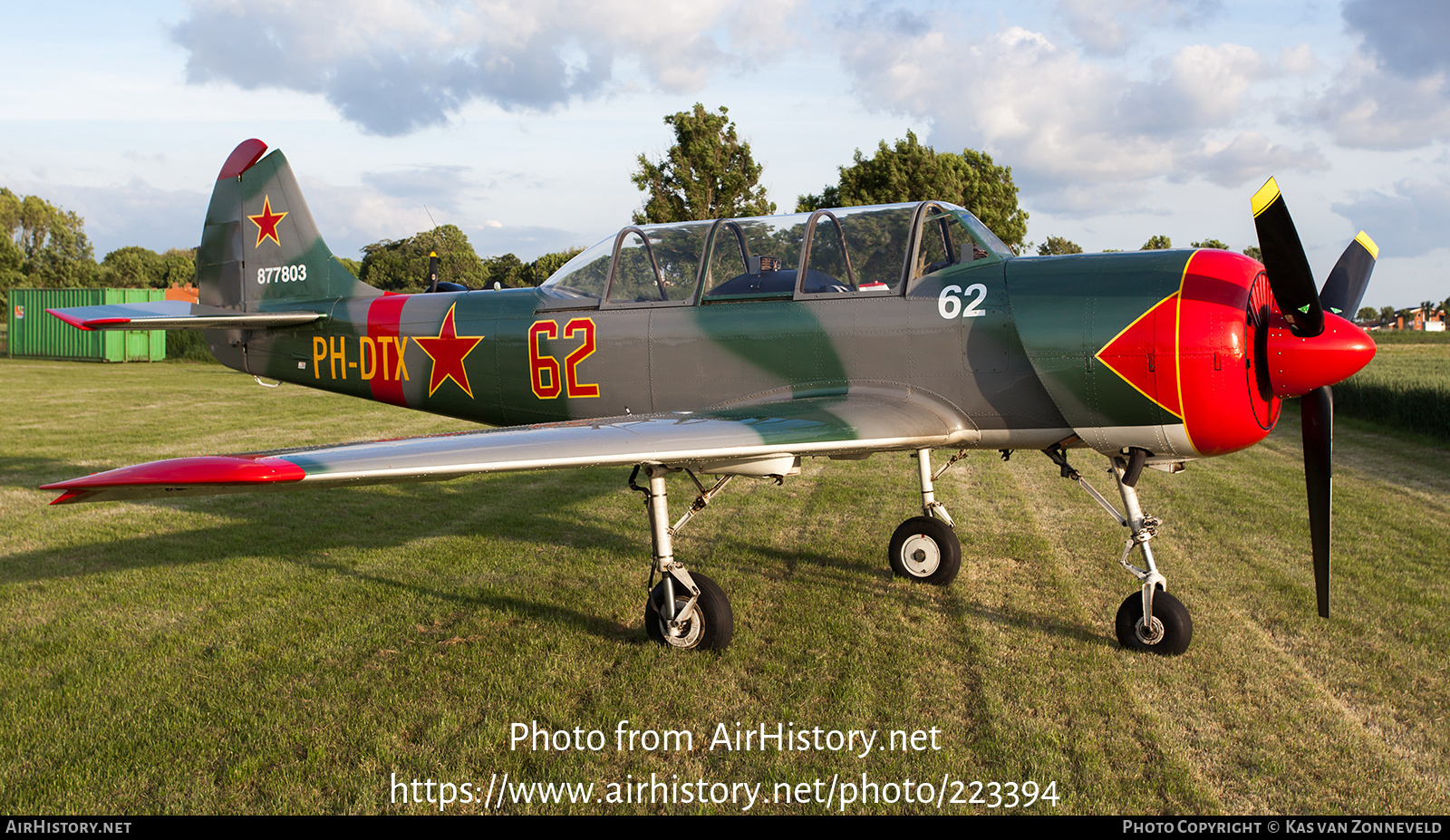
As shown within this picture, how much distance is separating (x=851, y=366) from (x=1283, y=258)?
2.55 metres

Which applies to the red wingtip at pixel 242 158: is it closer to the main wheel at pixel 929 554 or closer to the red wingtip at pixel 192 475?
the red wingtip at pixel 192 475

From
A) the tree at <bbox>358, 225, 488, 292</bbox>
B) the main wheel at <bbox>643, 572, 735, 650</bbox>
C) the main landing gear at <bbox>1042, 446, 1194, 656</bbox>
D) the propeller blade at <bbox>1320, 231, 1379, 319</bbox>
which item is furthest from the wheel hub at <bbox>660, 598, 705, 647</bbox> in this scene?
the tree at <bbox>358, 225, 488, 292</bbox>

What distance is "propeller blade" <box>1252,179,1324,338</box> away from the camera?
182 inches

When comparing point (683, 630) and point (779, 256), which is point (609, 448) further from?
point (779, 256)

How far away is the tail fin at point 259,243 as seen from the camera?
853 centimetres

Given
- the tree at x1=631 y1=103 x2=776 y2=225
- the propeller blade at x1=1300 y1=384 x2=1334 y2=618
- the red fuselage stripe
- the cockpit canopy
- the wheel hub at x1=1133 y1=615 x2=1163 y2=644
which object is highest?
the tree at x1=631 y1=103 x2=776 y2=225

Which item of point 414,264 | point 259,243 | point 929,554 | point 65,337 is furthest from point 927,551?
point 414,264

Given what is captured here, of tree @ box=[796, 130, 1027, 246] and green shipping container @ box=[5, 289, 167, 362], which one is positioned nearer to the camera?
tree @ box=[796, 130, 1027, 246]

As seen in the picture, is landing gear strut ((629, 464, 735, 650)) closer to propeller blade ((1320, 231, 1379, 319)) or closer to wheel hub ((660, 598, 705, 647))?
wheel hub ((660, 598, 705, 647))

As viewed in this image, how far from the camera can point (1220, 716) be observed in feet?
14.4

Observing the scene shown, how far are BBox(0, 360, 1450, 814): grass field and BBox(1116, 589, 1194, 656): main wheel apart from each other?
0.16m

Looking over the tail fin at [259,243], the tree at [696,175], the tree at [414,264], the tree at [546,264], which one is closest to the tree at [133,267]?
the tree at [414,264]

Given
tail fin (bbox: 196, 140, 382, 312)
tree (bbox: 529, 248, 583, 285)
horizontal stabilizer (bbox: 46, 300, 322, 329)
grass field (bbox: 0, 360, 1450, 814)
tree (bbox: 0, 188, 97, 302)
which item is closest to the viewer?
grass field (bbox: 0, 360, 1450, 814)
